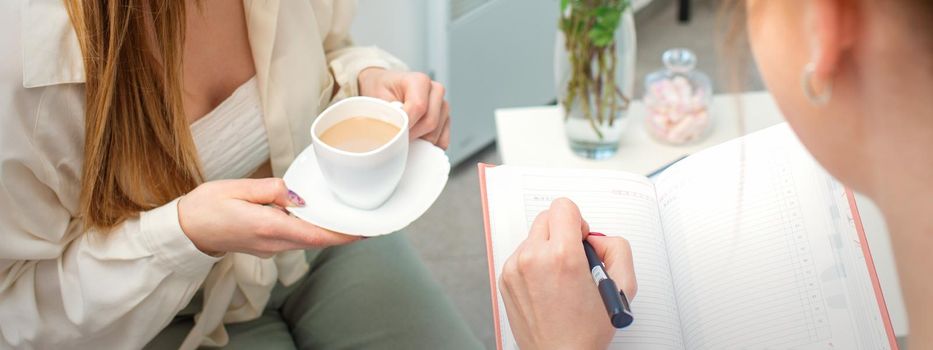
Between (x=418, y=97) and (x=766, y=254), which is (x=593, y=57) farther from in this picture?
(x=766, y=254)

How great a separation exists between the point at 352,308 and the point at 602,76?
48cm

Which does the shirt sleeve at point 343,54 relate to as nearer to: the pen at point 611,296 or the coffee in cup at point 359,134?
the coffee in cup at point 359,134

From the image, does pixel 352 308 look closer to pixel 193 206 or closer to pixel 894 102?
pixel 193 206

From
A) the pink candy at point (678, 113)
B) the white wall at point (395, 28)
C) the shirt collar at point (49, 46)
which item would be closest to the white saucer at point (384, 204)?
the shirt collar at point (49, 46)

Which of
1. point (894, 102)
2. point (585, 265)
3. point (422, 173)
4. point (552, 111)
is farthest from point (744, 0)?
point (552, 111)

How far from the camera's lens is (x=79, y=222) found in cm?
89

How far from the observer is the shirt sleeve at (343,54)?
43.0 inches

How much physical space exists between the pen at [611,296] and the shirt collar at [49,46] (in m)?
0.50

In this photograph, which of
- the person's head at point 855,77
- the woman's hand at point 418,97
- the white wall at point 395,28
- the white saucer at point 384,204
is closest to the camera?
the person's head at point 855,77

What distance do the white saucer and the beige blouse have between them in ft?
0.39

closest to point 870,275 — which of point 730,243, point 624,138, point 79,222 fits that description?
point 730,243

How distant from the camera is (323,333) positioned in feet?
3.52

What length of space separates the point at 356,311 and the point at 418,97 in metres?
0.30

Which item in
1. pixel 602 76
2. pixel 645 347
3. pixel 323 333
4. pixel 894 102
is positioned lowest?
pixel 323 333
